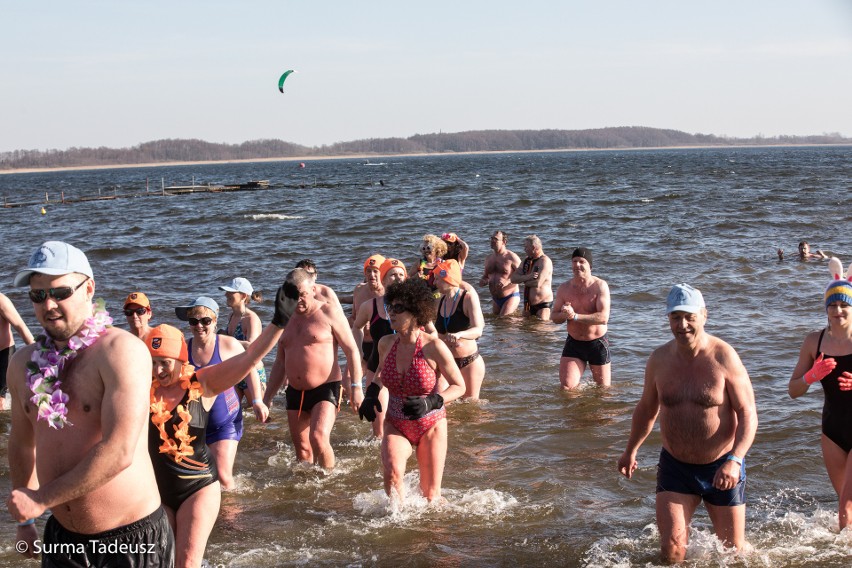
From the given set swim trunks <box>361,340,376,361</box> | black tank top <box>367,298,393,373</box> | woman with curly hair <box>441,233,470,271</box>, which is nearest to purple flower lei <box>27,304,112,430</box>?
black tank top <box>367,298,393,373</box>

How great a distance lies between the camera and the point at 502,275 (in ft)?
47.2

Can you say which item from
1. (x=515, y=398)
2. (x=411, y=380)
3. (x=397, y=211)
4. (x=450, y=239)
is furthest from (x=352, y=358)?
(x=397, y=211)

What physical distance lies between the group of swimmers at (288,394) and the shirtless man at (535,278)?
4062 millimetres

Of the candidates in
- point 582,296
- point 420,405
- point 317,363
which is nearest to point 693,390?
point 420,405

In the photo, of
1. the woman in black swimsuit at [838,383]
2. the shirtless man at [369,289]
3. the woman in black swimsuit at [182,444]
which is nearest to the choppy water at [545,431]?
the woman in black swimsuit at [838,383]

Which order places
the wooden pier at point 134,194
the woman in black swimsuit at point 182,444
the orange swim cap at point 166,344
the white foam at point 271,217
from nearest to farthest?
1. the woman in black swimsuit at point 182,444
2. the orange swim cap at point 166,344
3. the white foam at point 271,217
4. the wooden pier at point 134,194

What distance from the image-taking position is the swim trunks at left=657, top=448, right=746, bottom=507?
Answer: 505 centimetres

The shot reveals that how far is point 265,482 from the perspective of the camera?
7641 mm

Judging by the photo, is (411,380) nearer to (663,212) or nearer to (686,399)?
(686,399)

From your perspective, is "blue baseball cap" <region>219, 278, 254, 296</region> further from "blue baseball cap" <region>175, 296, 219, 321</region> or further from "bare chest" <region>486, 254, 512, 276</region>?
"bare chest" <region>486, 254, 512, 276</region>

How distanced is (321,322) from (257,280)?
14.0 m

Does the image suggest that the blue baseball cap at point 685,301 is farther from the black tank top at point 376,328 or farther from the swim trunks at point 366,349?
the swim trunks at point 366,349

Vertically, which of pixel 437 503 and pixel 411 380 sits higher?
pixel 411 380

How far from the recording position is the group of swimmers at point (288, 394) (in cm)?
336
